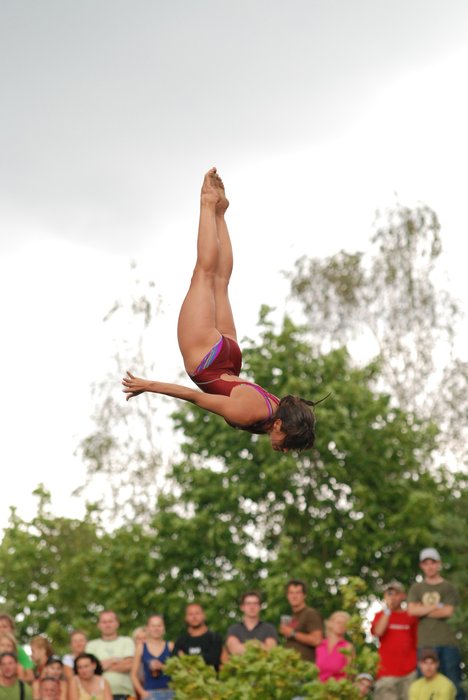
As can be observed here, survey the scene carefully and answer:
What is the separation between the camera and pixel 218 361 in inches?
317

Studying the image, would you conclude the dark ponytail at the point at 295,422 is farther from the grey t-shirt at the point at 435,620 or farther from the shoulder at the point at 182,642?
the shoulder at the point at 182,642

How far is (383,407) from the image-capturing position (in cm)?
2483

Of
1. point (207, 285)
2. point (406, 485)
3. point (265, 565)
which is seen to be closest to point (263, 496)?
point (265, 565)

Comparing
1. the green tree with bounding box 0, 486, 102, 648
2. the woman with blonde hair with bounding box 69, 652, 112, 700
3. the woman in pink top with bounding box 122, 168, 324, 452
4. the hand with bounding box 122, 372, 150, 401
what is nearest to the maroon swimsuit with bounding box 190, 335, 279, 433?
the woman in pink top with bounding box 122, 168, 324, 452

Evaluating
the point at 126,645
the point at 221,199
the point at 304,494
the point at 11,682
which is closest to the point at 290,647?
the point at 126,645

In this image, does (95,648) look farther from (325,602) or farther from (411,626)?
(325,602)

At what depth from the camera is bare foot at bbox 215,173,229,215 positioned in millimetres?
8609

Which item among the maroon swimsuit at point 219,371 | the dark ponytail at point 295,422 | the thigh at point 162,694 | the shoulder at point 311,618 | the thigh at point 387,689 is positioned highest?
the maroon swimsuit at point 219,371

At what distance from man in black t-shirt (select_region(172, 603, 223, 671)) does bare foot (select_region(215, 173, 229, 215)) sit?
4.53 meters

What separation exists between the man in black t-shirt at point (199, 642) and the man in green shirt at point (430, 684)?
1.99 m

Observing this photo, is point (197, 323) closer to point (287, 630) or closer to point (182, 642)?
point (287, 630)

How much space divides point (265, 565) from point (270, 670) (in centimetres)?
1478

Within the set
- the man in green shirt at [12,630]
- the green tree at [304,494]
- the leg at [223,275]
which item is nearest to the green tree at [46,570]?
the green tree at [304,494]

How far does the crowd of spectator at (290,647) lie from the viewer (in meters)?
10.5
